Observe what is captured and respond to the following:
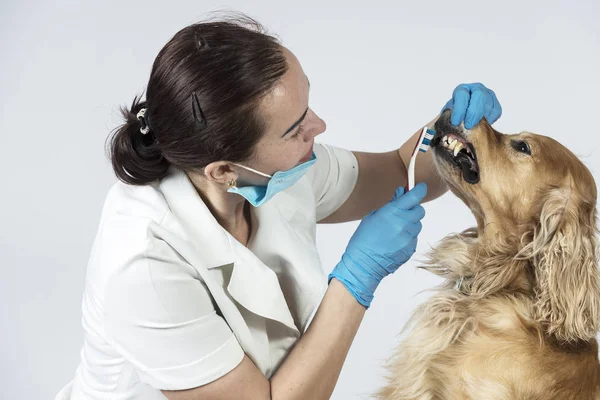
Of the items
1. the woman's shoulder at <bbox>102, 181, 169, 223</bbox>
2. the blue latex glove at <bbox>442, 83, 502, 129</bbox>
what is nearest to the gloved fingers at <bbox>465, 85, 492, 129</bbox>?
the blue latex glove at <bbox>442, 83, 502, 129</bbox>

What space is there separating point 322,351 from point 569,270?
731mm

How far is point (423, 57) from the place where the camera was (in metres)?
3.99

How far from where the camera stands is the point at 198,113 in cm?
202

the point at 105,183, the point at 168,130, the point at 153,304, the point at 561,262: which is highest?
the point at 168,130

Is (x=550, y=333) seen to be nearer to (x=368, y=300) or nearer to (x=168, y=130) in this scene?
(x=368, y=300)

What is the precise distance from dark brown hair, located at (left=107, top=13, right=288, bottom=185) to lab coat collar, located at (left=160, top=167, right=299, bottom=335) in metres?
0.08

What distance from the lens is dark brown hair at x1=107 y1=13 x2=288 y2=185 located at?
79.1 inches

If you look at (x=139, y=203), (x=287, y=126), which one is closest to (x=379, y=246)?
(x=287, y=126)

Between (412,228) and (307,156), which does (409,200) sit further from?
(307,156)

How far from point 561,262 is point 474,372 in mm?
397

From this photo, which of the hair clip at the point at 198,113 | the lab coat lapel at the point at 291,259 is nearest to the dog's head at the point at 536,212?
the lab coat lapel at the point at 291,259

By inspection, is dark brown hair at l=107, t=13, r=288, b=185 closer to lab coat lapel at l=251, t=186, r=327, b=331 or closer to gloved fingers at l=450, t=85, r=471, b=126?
lab coat lapel at l=251, t=186, r=327, b=331

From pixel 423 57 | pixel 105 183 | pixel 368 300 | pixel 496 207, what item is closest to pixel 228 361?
pixel 368 300

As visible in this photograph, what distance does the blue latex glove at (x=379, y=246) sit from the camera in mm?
2264
